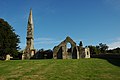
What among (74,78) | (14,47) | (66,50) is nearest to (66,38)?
(66,50)

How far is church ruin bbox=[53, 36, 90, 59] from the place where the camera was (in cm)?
5088

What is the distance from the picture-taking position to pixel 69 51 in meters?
53.1

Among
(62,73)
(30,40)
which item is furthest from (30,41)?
(62,73)

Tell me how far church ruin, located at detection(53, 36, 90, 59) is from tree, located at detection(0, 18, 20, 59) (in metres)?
11.3

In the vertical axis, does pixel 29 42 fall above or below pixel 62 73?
above

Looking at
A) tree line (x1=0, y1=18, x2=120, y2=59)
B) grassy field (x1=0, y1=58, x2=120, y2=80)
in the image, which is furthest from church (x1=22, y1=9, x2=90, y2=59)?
grassy field (x1=0, y1=58, x2=120, y2=80)

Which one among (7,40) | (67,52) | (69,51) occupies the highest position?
(7,40)

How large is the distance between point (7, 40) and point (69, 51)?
1764 centimetres

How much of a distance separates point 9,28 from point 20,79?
3201 cm

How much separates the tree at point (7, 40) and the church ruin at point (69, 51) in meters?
11.3

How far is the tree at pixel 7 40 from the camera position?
4307 cm

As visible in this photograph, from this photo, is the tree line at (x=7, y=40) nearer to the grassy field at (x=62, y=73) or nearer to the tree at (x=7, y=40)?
the tree at (x=7, y=40)

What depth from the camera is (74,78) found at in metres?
16.2

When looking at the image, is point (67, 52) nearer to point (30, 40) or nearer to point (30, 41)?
point (30, 41)
